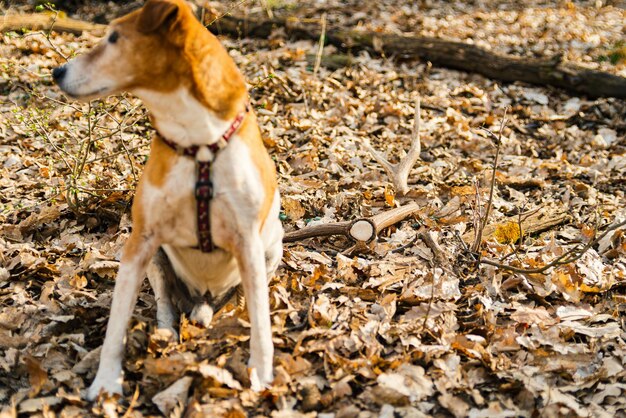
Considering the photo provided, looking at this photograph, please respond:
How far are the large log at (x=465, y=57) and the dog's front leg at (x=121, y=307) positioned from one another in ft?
21.9

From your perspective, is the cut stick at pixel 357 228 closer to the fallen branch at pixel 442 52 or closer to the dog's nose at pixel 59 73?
the dog's nose at pixel 59 73

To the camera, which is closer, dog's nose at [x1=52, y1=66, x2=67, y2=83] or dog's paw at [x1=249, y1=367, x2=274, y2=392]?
dog's nose at [x1=52, y1=66, x2=67, y2=83]

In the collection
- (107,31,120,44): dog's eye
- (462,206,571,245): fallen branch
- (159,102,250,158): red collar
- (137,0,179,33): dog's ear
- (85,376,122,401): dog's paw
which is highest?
(137,0,179,33): dog's ear

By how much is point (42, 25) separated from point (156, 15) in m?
7.30

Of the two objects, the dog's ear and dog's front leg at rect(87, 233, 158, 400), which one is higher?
the dog's ear

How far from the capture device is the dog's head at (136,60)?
309cm

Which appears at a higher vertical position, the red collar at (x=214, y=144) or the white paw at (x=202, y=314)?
the red collar at (x=214, y=144)

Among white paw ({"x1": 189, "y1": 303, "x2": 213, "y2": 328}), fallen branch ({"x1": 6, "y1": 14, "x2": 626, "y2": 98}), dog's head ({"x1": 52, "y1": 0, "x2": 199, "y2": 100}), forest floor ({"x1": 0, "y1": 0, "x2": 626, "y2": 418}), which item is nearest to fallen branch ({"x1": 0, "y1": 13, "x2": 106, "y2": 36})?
fallen branch ({"x1": 6, "y1": 14, "x2": 626, "y2": 98})

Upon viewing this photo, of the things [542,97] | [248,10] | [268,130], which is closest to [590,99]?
[542,97]

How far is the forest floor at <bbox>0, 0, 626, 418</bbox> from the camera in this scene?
11.8ft

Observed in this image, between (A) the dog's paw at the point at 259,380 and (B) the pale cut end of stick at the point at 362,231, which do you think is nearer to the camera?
(A) the dog's paw at the point at 259,380

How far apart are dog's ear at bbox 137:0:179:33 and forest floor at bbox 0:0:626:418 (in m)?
1.69

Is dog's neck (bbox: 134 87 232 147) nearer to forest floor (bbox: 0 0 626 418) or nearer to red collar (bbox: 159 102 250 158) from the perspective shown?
red collar (bbox: 159 102 250 158)

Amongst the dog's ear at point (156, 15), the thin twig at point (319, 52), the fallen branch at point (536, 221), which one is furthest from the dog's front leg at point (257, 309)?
the thin twig at point (319, 52)
